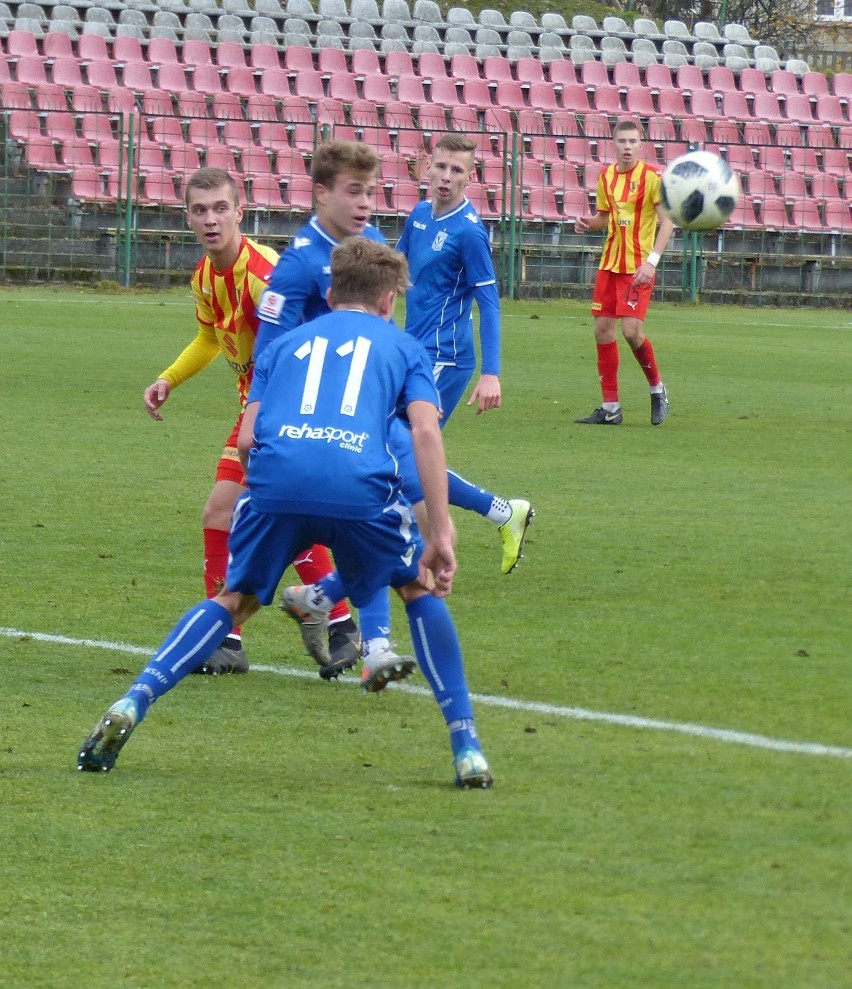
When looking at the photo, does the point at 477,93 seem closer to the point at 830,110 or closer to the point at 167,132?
the point at 167,132

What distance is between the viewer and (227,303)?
577 centimetres

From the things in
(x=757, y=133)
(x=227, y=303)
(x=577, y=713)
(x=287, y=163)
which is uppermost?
(x=757, y=133)

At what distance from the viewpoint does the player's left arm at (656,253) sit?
450 inches

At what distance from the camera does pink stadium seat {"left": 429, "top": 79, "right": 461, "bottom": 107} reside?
25578 mm

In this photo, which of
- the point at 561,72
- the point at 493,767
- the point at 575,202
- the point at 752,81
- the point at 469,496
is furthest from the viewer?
the point at 752,81

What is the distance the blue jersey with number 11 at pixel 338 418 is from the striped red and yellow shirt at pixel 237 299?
1557 mm

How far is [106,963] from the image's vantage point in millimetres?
3041

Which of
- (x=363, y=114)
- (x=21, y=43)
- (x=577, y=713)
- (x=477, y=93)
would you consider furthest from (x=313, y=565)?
(x=477, y=93)

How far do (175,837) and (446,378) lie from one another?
13.7 ft

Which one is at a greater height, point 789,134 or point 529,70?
point 529,70

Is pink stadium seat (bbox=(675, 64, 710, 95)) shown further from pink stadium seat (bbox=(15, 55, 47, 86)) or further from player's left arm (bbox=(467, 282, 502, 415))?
player's left arm (bbox=(467, 282, 502, 415))

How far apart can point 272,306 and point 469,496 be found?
2063 millimetres

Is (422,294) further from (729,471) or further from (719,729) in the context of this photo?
(719,729)

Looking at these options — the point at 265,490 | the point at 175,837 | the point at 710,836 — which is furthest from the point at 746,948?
the point at 265,490
